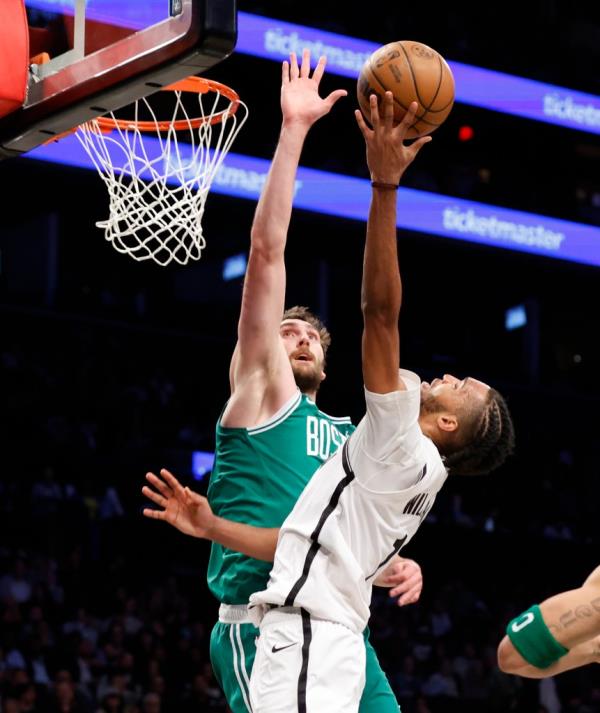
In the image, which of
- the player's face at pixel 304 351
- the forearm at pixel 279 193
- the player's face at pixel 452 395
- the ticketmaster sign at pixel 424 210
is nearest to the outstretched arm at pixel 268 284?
the forearm at pixel 279 193

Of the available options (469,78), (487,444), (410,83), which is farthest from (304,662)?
(469,78)

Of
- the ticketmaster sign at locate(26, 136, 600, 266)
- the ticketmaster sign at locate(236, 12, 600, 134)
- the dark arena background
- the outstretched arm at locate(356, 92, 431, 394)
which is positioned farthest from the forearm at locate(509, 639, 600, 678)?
the ticketmaster sign at locate(236, 12, 600, 134)

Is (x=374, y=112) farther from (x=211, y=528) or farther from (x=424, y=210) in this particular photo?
(x=424, y=210)

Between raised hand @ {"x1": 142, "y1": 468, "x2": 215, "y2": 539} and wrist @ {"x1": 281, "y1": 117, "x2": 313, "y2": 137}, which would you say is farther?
wrist @ {"x1": 281, "y1": 117, "x2": 313, "y2": 137}

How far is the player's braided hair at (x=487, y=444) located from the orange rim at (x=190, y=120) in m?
1.78

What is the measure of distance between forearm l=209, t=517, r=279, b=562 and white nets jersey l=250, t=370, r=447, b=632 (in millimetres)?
144

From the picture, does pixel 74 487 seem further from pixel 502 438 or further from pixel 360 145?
pixel 502 438

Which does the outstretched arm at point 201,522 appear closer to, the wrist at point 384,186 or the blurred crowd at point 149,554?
the wrist at point 384,186

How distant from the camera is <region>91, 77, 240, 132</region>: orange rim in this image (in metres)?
4.93

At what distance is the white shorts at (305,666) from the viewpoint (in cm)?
323

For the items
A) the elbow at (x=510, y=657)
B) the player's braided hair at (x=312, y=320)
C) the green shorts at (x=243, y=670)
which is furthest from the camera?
the player's braided hair at (x=312, y=320)

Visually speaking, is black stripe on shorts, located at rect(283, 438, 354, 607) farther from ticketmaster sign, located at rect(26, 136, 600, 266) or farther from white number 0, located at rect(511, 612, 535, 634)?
ticketmaster sign, located at rect(26, 136, 600, 266)

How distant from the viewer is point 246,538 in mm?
3518

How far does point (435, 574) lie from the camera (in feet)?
44.4
